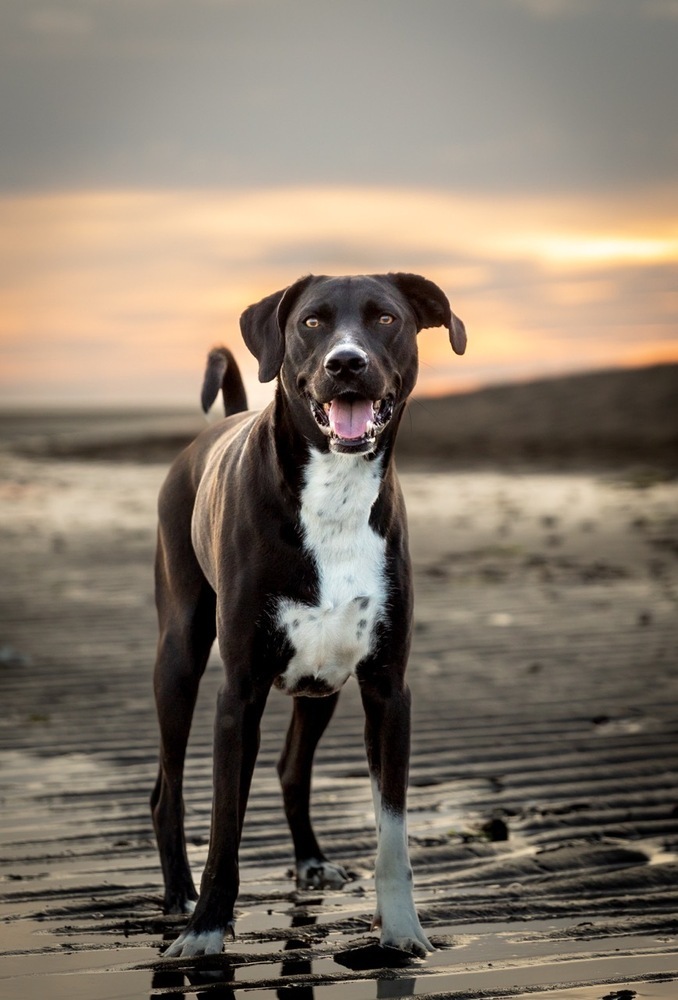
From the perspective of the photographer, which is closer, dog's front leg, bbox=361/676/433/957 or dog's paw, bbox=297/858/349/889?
dog's front leg, bbox=361/676/433/957

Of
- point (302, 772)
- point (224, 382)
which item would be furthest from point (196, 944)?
point (224, 382)

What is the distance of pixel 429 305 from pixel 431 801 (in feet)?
7.37

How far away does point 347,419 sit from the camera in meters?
4.48

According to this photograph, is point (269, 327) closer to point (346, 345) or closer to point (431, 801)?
point (346, 345)

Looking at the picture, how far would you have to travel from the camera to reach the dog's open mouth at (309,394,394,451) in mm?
4473

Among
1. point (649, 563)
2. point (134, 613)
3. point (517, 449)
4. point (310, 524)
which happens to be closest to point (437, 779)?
point (310, 524)

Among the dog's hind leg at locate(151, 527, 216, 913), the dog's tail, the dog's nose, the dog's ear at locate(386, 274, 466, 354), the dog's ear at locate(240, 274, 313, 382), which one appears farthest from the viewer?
the dog's tail

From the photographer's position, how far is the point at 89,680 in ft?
27.9

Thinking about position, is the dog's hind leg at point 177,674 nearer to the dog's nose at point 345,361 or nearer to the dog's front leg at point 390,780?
Result: the dog's front leg at point 390,780

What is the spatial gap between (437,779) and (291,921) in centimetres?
182

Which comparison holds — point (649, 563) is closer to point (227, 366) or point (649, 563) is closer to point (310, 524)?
point (227, 366)

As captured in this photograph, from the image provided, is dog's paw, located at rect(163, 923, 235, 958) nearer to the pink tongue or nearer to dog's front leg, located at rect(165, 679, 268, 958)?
dog's front leg, located at rect(165, 679, 268, 958)

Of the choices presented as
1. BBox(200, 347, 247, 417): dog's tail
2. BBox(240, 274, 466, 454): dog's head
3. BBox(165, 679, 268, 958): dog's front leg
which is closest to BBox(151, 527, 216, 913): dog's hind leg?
BBox(165, 679, 268, 958): dog's front leg

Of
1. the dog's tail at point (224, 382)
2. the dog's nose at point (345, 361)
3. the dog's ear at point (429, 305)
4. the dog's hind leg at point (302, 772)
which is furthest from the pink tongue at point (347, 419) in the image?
the dog's tail at point (224, 382)
